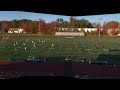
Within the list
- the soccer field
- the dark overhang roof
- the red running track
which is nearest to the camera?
the dark overhang roof

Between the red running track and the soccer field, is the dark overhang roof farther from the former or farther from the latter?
the soccer field

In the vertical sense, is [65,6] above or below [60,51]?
above

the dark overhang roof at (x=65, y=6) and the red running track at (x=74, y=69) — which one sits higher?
the dark overhang roof at (x=65, y=6)

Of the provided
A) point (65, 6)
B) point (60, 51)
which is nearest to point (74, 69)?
point (60, 51)

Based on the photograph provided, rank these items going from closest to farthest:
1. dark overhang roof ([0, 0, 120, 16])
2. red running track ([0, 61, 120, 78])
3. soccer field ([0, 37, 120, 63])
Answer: dark overhang roof ([0, 0, 120, 16]) < red running track ([0, 61, 120, 78]) < soccer field ([0, 37, 120, 63])

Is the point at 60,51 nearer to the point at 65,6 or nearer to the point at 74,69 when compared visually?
the point at 74,69

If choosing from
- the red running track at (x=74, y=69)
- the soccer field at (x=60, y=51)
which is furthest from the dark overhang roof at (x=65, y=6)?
the soccer field at (x=60, y=51)

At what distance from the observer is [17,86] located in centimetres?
435

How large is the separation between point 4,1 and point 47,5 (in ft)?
2.20

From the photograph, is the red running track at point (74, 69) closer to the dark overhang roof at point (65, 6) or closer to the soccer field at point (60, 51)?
the soccer field at point (60, 51)

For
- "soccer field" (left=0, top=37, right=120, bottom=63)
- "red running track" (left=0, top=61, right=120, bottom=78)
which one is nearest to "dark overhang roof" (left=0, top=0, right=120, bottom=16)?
"red running track" (left=0, top=61, right=120, bottom=78)

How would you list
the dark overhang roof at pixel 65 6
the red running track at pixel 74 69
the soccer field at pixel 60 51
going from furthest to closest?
the soccer field at pixel 60 51, the red running track at pixel 74 69, the dark overhang roof at pixel 65 6

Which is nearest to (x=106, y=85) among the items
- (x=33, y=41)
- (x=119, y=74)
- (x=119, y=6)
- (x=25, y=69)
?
(x=119, y=6)

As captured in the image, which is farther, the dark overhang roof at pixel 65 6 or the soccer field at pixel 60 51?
the soccer field at pixel 60 51
